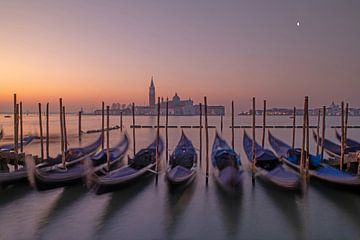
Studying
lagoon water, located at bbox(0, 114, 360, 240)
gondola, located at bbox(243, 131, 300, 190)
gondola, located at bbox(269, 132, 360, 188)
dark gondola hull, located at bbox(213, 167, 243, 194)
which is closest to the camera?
lagoon water, located at bbox(0, 114, 360, 240)

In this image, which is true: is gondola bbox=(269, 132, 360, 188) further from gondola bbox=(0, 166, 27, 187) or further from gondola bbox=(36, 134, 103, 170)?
gondola bbox=(0, 166, 27, 187)

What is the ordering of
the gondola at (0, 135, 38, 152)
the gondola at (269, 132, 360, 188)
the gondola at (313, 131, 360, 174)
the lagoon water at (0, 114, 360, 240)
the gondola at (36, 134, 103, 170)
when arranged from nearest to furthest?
the lagoon water at (0, 114, 360, 240), the gondola at (269, 132, 360, 188), the gondola at (313, 131, 360, 174), the gondola at (36, 134, 103, 170), the gondola at (0, 135, 38, 152)

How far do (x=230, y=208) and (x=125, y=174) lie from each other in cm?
259

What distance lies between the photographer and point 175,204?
7492 millimetres

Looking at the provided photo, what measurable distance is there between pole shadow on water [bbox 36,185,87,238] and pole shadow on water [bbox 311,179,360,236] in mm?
5700

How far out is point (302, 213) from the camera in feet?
22.7

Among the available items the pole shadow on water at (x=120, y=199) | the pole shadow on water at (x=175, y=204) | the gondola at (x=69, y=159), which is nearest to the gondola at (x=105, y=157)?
the gondola at (x=69, y=159)

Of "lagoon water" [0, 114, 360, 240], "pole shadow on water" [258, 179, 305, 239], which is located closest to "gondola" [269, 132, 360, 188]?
"lagoon water" [0, 114, 360, 240]

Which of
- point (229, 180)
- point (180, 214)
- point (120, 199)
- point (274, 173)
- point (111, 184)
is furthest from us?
point (274, 173)

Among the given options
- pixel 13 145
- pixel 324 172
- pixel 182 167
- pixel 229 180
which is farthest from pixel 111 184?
pixel 13 145

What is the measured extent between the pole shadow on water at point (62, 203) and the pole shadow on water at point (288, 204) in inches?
179

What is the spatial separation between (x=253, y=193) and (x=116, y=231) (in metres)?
3.91

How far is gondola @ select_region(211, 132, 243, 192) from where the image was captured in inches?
295

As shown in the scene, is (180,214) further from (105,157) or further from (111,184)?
(105,157)
